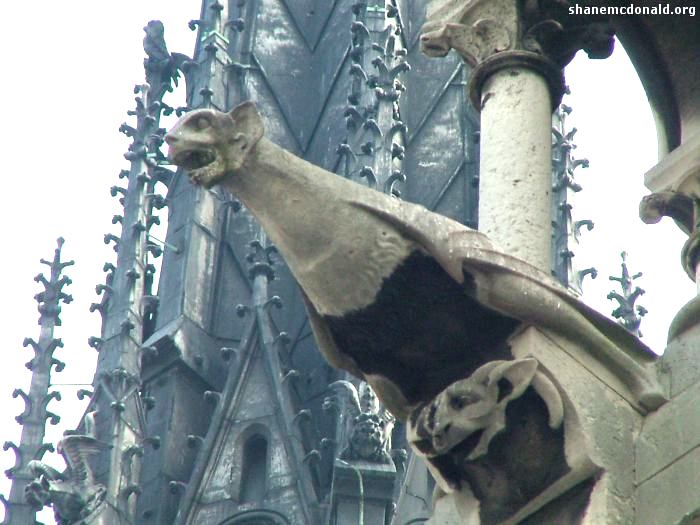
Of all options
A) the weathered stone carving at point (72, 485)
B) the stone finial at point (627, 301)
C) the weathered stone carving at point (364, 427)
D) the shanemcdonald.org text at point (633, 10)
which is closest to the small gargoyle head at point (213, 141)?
the shanemcdonald.org text at point (633, 10)

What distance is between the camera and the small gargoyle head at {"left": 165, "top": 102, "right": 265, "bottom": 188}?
7816 mm

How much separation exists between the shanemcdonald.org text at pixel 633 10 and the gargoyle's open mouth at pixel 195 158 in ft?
6.41

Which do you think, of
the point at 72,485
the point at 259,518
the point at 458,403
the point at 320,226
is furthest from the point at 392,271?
the point at 259,518

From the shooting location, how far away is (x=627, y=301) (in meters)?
29.7

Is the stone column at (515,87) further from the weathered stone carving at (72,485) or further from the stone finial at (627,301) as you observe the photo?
the weathered stone carving at (72,485)

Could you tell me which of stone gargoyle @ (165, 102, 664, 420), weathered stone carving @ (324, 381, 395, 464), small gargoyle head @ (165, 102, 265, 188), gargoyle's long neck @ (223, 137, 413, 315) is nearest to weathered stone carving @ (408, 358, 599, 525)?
stone gargoyle @ (165, 102, 664, 420)

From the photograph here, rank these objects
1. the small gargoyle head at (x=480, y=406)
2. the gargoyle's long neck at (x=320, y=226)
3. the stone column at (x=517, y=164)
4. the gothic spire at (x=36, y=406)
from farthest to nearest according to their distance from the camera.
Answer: the gothic spire at (x=36, y=406), the stone column at (x=517, y=164), the gargoyle's long neck at (x=320, y=226), the small gargoyle head at (x=480, y=406)

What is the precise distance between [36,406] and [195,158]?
86.9ft

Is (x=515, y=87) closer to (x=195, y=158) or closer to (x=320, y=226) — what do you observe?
(x=320, y=226)

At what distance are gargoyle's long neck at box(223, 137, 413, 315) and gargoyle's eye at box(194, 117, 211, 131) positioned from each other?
0.53ft

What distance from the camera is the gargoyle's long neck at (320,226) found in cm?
784

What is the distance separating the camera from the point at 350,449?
30688mm

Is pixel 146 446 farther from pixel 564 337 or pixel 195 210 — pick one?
pixel 564 337

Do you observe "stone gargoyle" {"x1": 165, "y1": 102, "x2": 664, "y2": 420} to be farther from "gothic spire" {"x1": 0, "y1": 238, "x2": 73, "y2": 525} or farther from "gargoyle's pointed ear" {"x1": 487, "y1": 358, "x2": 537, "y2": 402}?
"gothic spire" {"x1": 0, "y1": 238, "x2": 73, "y2": 525}
